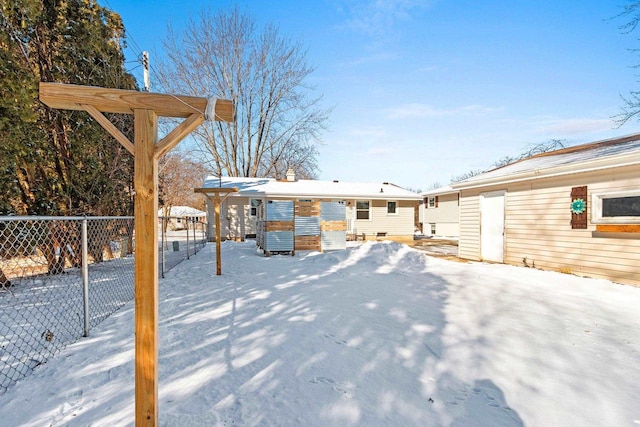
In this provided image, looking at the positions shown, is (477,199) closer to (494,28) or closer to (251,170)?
(494,28)

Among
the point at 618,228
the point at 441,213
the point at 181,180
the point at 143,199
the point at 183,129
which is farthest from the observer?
the point at 181,180

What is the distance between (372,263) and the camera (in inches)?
368

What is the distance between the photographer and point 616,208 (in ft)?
22.8

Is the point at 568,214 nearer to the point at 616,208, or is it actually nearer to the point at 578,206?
the point at 578,206

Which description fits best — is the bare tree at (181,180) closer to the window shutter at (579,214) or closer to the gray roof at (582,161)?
the gray roof at (582,161)

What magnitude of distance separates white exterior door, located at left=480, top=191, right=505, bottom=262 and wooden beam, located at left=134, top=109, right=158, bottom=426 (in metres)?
10.4

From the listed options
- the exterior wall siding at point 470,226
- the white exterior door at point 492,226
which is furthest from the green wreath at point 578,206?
the exterior wall siding at point 470,226

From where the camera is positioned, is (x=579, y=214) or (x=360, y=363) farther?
(x=579, y=214)

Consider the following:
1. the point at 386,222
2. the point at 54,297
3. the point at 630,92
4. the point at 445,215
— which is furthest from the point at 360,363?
the point at 445,215

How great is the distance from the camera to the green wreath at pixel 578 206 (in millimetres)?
7478

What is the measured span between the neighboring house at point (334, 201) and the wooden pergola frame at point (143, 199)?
1453 cm

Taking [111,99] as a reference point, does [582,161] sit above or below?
above

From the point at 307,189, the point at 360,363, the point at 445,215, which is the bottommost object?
the point at 360,363

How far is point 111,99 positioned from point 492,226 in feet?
35.5
